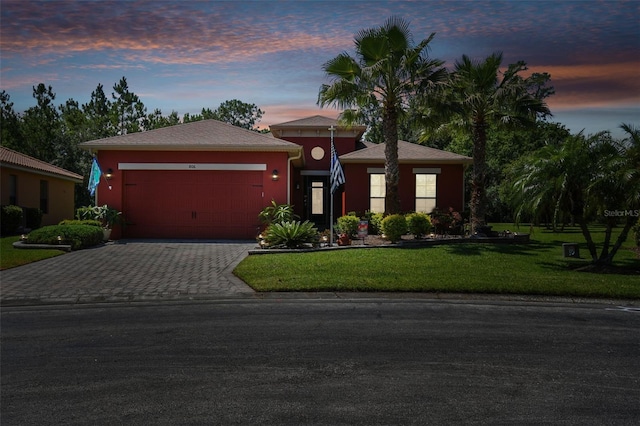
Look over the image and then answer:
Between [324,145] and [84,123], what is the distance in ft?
104

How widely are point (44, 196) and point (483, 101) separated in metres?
23.9

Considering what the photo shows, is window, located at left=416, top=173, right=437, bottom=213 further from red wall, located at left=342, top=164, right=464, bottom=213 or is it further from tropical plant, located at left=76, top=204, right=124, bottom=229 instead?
tropical plant, located at left=76, top=204, right=124, bottom=229

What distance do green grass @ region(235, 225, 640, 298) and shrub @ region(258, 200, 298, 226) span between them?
13.8 feet

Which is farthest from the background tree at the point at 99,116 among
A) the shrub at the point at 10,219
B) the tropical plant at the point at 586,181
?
the tropical plant at the point at 586,181

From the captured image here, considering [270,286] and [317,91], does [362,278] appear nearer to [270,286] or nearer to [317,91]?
[270,286]

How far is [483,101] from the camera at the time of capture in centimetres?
2016

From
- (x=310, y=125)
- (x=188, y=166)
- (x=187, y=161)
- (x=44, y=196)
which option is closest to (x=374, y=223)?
(x=188, y=166)

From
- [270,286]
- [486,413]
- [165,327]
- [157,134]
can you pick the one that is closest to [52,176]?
[157,134]

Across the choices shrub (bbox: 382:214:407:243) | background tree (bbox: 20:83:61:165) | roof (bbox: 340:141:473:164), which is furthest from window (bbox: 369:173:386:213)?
background tree (bbox: 20:83:61:165)

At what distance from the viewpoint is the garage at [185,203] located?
21391mm

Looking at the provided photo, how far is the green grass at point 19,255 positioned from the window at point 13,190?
8786 mm

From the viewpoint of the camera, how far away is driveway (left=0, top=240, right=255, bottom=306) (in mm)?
10180

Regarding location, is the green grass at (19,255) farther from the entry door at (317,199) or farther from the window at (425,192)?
the window at (425,192)

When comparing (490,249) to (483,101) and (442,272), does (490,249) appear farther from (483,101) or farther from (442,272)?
(483,101)
